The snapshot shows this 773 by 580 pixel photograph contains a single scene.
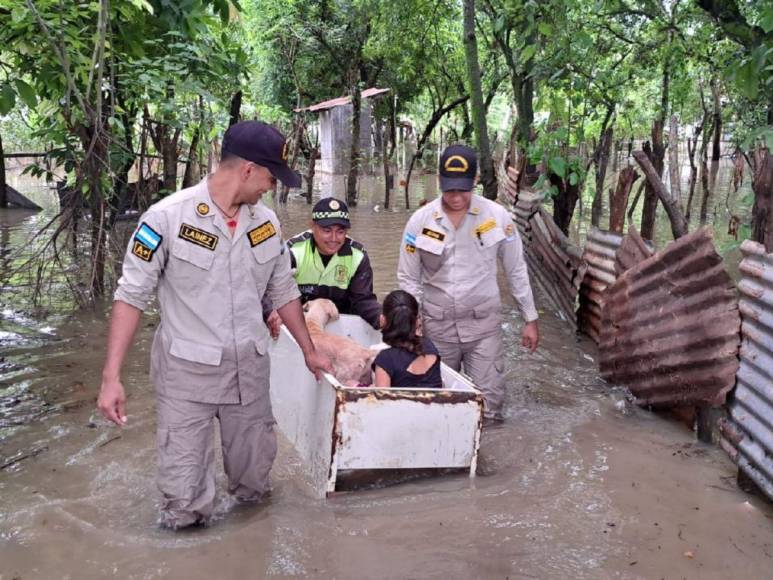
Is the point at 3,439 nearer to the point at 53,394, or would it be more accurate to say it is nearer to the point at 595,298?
the point at 53,394

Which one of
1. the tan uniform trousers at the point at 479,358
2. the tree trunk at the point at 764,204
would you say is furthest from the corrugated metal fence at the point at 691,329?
the tan uniform trousers at the point at 479,358

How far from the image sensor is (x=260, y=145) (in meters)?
3.26

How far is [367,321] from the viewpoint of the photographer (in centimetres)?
500

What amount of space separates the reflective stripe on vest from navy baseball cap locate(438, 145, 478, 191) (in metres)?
0.80

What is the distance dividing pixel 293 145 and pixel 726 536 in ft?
57.0

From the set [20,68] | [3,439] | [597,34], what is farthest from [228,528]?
[597,34]

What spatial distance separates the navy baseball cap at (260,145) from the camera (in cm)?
326

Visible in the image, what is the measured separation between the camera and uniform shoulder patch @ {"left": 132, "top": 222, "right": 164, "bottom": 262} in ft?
10.6

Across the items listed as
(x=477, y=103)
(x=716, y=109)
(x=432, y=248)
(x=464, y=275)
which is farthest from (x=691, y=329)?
(x=716, y=109)

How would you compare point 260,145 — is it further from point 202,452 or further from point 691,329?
point 691,329

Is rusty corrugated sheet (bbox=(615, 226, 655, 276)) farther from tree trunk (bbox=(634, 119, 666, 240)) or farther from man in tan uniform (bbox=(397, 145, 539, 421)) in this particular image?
tree trunk (bbox=(634, 119, 666, 240))

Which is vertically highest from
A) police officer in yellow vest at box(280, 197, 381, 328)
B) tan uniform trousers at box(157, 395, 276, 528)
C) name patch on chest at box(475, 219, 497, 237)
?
name patch on chest at box(475, 219, 497, 237)

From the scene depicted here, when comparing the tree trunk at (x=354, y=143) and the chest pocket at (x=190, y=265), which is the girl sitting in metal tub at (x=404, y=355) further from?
the tree trunk at (x=354, y=143)

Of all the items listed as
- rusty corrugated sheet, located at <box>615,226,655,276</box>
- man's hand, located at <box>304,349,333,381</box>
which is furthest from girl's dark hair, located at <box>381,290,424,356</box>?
rusty corrugated sheet, located at <box>615,226,655,276</box>
